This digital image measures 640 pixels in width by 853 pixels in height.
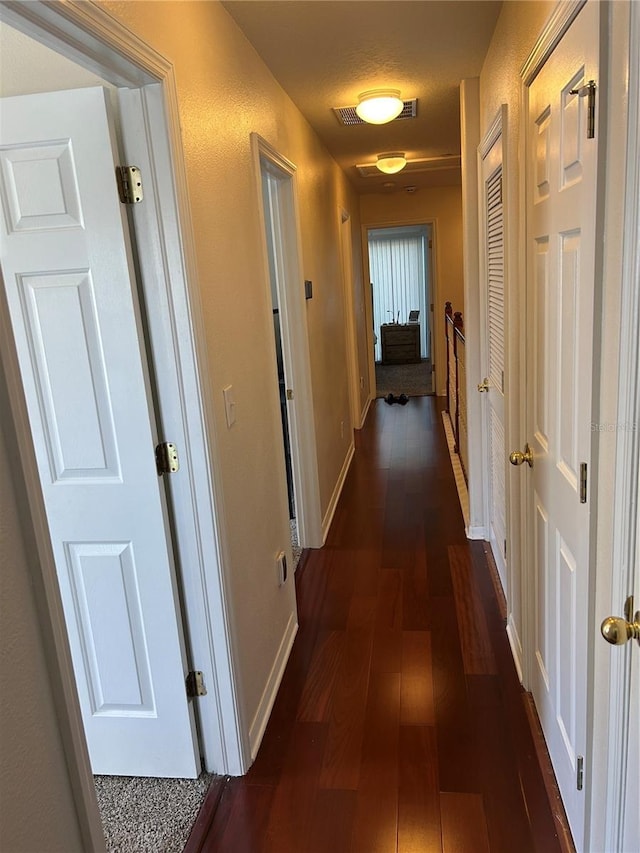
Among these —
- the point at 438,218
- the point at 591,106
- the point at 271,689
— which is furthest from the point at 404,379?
the point at 591,106

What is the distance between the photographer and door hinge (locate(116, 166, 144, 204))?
1.61 m

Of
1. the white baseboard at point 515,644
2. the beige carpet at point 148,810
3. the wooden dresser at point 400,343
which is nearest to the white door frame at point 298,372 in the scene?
the white baseboard at point 515,644

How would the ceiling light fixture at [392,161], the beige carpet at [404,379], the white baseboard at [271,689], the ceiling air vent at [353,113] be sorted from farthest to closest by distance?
the beige carpet at [404,379] < the ceiling light fixture at [392,161] < the ceiling air vent at [353,113] < the white baseboard at [271,689]

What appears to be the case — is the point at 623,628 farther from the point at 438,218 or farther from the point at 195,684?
the point at 438,218

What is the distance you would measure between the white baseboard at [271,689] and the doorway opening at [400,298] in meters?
7.62

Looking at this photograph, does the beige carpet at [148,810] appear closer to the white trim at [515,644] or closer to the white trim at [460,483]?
the white trim at [515,644]

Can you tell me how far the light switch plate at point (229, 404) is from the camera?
196 cm

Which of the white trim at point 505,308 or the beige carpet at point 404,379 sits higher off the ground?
the white trim at point 505,308

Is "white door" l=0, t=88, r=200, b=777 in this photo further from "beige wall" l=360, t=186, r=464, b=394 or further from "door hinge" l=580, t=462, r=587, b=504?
"beige wall" l=360, t=186, r=464, b=394

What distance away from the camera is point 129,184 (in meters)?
1.62

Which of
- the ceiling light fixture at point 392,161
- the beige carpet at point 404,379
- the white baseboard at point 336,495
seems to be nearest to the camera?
the white baseboard at point 336,495

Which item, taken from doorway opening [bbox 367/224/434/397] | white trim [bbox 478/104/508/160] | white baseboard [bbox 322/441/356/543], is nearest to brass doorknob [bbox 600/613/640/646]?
white trim [bbox 478/104/508/160]

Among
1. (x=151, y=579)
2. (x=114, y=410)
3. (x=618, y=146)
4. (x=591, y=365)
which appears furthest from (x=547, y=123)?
(x=151, y=579)

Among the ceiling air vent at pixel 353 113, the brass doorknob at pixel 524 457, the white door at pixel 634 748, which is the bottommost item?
the white door at pixel 634 748
